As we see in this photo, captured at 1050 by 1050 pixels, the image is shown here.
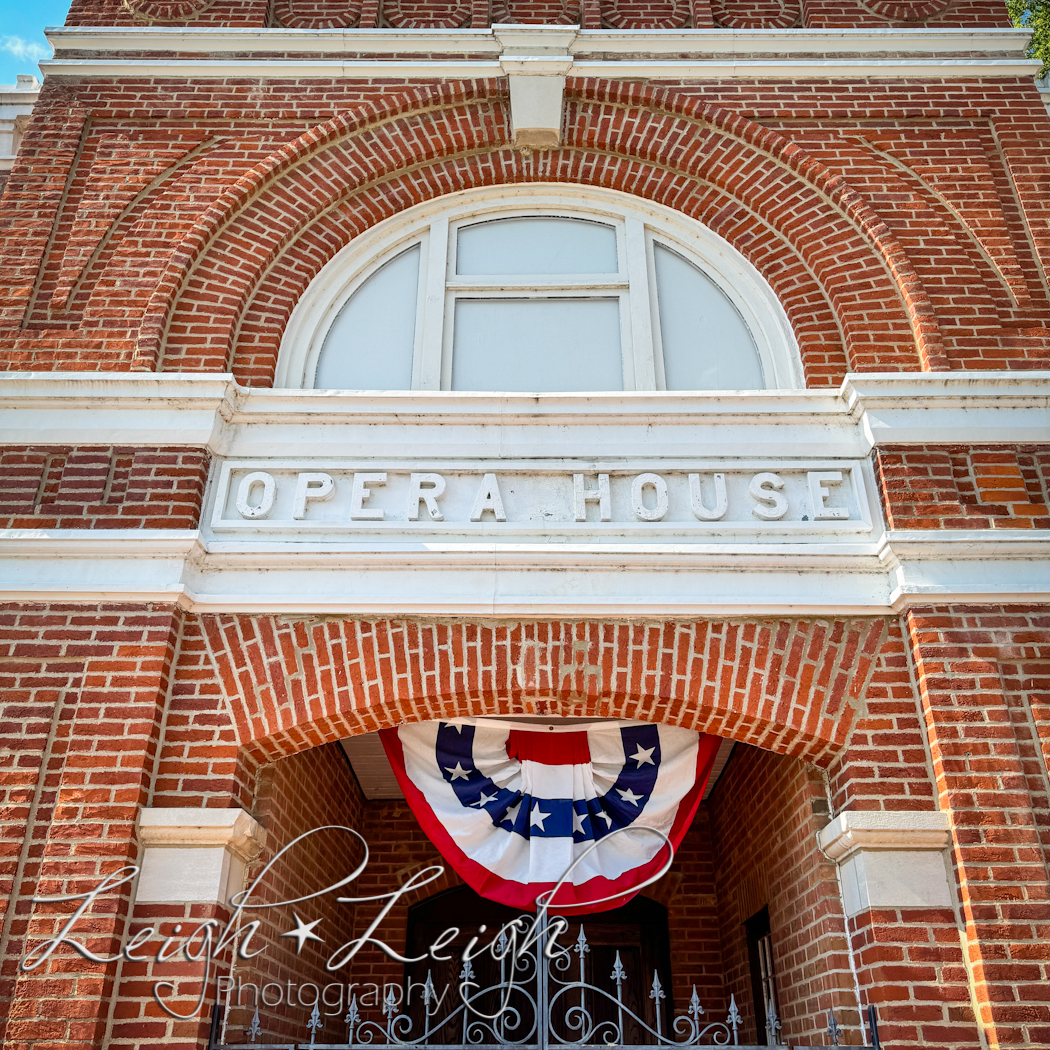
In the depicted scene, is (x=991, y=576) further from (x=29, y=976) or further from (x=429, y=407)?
(x=29, y=976)

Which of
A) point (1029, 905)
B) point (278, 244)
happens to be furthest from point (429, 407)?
point (1029, 905)

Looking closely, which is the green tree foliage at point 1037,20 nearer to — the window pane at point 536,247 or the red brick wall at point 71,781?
the window pane at point 536,247

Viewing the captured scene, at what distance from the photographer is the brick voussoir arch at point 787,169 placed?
6.66m

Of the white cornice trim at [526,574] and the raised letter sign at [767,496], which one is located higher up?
the raised letter sign at [767,496]

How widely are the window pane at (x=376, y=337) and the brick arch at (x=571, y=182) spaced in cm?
36

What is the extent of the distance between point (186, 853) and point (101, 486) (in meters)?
2.20

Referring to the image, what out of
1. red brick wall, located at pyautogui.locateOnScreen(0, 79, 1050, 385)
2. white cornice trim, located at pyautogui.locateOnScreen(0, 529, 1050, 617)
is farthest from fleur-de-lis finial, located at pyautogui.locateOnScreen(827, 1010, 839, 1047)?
red brick wall, located at pyautogui.locateOnScreen(0, 79, 1050, 385)

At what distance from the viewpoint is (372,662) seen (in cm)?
569

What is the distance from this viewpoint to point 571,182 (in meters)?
7.66

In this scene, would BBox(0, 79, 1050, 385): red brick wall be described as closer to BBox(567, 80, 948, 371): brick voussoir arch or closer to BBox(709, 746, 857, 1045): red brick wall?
BBox(567, 80, 948, 371): brick voussoir arch

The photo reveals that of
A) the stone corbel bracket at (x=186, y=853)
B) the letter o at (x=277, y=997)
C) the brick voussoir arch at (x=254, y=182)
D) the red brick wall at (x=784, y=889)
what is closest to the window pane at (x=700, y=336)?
the brick voussoir arch at (x=254, y=182)

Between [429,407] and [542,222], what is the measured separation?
7.15 ft

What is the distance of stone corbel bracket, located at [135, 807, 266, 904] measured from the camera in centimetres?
515

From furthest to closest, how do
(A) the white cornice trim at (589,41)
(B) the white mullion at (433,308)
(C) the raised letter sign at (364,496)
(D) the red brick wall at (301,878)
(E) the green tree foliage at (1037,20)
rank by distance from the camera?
1. (E) the green tree foliage at (1037,20)
2. (A) the white cornice trim at (589,41)
3. (B) the white mullion at (433,308)
4. (C) the raised letter sign at (364,496)
5. (D) the red brick wall at (301,878)
